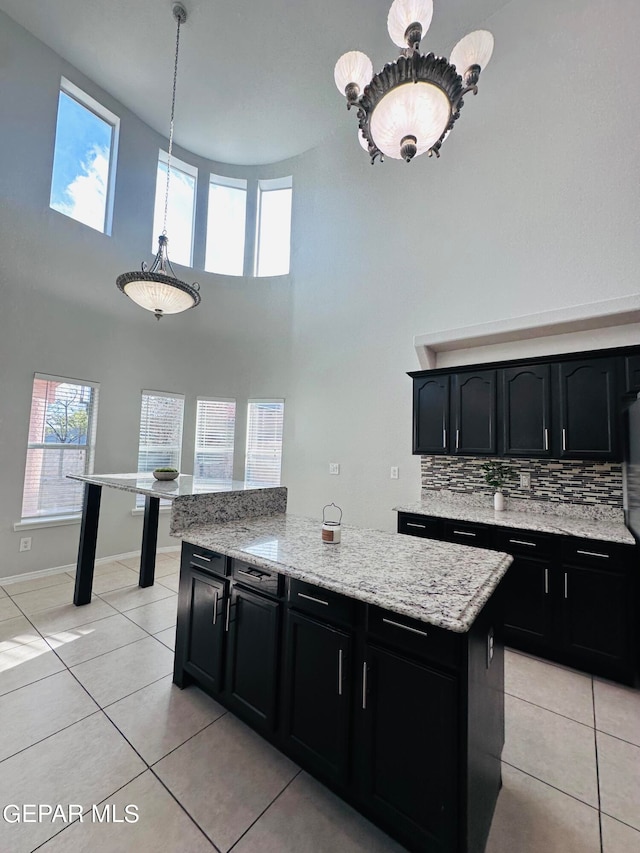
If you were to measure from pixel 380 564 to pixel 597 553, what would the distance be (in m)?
1.71

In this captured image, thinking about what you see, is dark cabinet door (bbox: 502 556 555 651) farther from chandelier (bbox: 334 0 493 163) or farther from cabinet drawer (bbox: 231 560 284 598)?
chandelier (bbox: 334 0 493 163)

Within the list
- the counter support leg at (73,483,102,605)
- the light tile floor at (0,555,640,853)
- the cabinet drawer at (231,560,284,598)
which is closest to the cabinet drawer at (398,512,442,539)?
the light tile floor at (0,555,640,853)

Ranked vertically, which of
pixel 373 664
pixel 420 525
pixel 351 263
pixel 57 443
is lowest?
pixel 373 664

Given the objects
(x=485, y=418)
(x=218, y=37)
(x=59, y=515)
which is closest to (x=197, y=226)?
(x=218, y=37)

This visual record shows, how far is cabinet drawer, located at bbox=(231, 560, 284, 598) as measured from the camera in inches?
61.6

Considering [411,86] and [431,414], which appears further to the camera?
[431,414]

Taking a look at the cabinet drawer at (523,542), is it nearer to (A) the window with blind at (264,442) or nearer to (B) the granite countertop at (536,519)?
(B) the granite countertop at (536,519)

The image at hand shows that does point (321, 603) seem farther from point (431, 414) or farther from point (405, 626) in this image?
point (431, 414)

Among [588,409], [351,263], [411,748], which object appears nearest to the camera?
[411,748]

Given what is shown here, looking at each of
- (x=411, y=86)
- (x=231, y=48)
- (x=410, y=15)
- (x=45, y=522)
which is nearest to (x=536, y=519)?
(x=411, y=86)

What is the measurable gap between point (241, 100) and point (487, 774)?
621 centimetres

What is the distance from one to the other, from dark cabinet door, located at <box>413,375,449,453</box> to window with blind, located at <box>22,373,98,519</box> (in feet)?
11.7

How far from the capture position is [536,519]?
271 cm

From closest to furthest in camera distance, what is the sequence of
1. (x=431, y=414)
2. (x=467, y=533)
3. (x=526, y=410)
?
(x=467, y=533) → (x=526, y=410) → (x=431, y=414)
